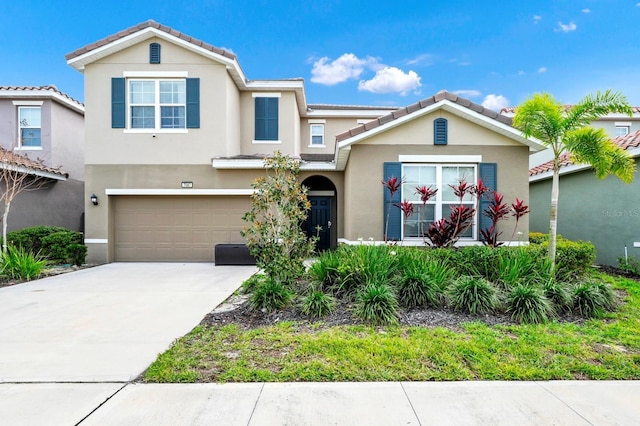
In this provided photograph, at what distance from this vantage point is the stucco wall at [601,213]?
920 centimetres

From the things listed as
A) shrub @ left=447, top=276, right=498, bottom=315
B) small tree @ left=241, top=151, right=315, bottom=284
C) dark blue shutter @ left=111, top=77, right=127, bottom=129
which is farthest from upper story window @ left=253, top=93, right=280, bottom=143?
shrub @ left=447, top=276, right=498, bottom=315

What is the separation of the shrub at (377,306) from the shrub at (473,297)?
105 cm

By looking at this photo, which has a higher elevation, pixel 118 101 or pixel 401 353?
pixel 118 101

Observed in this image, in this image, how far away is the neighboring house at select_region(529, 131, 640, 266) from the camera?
30.1ft

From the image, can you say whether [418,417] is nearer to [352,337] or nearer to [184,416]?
[352,337]

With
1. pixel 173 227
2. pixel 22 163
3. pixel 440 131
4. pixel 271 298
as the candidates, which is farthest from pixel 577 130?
pixel 22 163

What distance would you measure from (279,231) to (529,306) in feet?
14.0

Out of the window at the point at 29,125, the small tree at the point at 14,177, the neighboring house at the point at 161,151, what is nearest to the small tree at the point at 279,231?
the neighboring house at the point at 161,151

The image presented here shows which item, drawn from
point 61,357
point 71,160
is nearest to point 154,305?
point 61,357

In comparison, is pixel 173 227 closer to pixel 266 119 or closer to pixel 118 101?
pixel 118 101

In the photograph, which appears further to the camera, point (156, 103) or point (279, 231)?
point (156, 103)

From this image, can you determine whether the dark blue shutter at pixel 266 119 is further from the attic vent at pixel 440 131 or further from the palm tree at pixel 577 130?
the palm tree at pixel 577 130

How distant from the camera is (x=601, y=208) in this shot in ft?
33.1

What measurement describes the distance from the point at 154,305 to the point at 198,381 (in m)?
3.37
